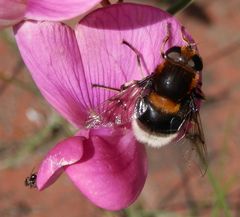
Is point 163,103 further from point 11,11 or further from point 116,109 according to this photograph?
point 11,11

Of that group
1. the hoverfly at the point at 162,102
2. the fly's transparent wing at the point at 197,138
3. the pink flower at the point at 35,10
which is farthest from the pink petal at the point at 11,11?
the fly's transparent wing at the point at 197,138

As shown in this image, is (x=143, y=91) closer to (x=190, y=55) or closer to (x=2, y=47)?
(x=190, y=55)

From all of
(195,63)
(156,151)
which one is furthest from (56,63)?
(156,151)

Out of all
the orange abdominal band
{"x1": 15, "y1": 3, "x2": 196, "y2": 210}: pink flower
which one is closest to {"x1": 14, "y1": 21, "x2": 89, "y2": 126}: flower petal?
{"x1": 15, "y1": 3, "x2": 196, "y2": 210}: pink flower

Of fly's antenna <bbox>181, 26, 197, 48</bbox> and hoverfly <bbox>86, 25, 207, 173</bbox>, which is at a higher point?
fly's antenna <bbox>181, 26, 197, 48</bbox>

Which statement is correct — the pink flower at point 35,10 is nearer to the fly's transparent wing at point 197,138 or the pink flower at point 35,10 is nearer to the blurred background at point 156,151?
the fly's transparent wing at point 197,138

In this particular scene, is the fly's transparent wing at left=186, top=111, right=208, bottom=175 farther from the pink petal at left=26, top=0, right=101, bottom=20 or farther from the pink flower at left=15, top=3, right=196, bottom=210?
the pink petal at left=26, top=0, right=101, bottom=20
